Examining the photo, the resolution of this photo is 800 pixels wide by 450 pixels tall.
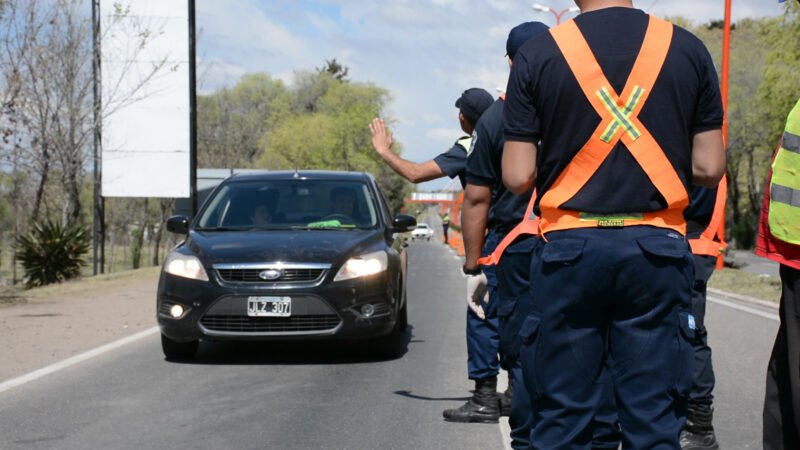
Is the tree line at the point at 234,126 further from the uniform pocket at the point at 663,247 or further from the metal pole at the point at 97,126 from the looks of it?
the uniform pocket at the point at 663,247

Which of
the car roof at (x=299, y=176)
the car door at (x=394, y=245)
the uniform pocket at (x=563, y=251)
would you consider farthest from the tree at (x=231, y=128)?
the uniform pocket at (x=563, y=251)

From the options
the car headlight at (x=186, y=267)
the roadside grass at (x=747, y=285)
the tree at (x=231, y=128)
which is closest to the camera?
the car headlight at (x=186, y=267)

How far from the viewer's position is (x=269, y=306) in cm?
837

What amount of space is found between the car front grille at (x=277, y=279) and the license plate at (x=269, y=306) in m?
0.15

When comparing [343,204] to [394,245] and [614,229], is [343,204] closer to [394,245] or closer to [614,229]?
[394,245]

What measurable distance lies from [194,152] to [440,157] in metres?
21.5

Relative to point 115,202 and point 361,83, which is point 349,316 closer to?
point 115,202

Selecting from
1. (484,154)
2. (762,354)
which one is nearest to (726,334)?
(762,354)

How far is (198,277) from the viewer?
849 cm

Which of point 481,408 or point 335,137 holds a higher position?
point 335,137

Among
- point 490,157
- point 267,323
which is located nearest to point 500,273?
point 490,157

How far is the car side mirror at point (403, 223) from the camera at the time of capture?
376 inches

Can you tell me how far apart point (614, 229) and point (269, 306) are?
5.45m

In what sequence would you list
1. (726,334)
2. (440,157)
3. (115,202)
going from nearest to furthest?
(440,157) < (726,334) < (115,202)
